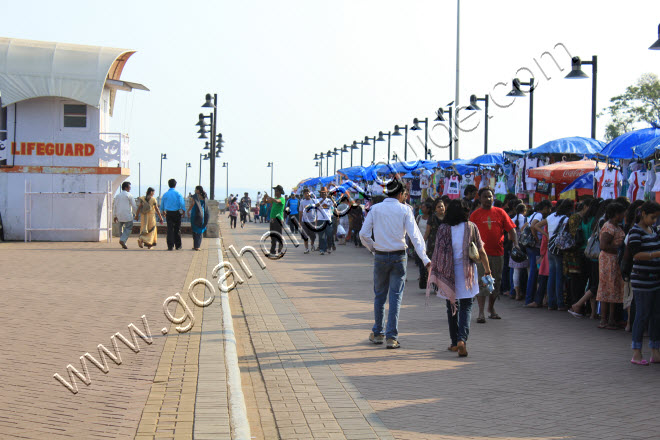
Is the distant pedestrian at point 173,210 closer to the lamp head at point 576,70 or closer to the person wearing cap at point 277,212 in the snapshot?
the person wearing cap at point 277,212

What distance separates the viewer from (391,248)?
9.29 meters

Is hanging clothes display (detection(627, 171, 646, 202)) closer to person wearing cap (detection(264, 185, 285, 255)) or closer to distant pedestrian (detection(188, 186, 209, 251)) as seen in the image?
person wearing cap (detection(264, 185, 285, 255))

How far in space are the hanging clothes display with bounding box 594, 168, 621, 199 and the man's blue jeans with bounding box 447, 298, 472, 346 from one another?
Result: 509 centimetres

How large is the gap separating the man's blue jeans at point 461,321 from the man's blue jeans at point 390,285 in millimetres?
606

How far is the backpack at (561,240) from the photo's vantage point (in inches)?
455

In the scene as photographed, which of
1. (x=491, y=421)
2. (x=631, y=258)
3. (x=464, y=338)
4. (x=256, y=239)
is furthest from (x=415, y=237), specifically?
(x=256, y=239)

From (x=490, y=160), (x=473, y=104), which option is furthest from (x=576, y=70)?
(x=473, y=104)

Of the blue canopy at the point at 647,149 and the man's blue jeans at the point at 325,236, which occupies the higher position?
the blue canopy at the point at 647,149

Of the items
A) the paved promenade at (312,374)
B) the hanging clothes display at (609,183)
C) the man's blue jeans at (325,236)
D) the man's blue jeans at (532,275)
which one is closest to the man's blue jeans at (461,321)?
the paved promenade at (312,374)

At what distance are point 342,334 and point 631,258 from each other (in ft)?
11.8

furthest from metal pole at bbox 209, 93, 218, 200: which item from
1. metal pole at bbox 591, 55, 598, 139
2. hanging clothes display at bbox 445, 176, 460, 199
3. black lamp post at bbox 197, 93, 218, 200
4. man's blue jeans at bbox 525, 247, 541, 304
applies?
man's blue jeans at bbox 525, 247, 541, 304

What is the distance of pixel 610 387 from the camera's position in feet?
23.9

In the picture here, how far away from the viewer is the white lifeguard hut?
84.5 feet

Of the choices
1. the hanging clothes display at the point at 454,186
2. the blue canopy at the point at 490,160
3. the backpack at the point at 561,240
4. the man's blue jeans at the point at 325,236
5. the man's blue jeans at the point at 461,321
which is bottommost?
the man's blue jeans at the point at 461,321
